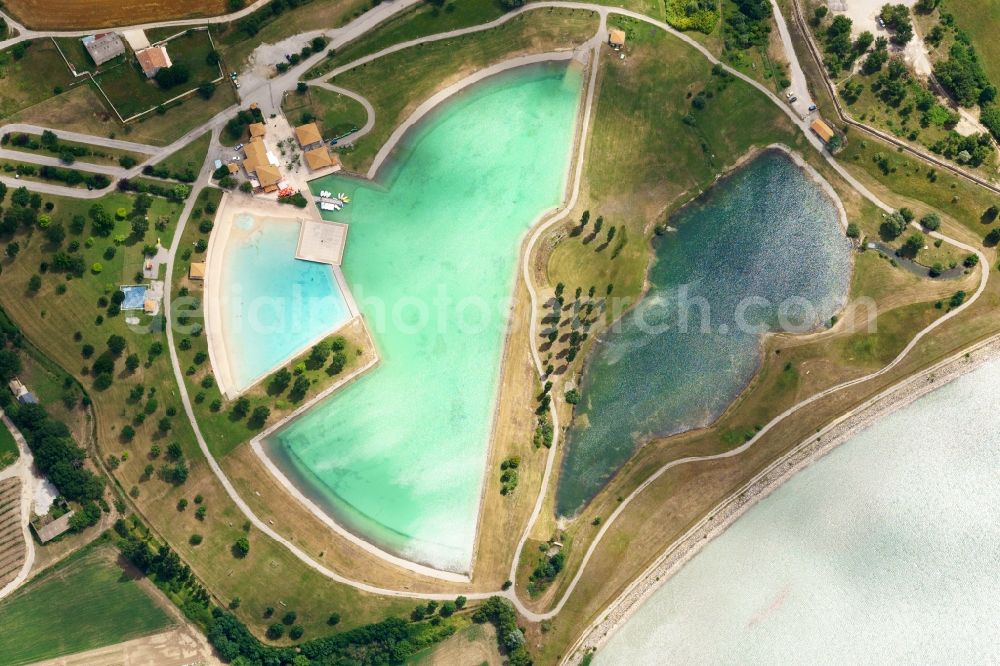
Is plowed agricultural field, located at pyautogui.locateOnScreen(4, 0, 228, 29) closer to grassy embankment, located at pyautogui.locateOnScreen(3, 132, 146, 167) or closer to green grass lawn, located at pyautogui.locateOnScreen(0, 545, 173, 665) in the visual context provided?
grassy embankment, located at pyautogui.locateOnScreen(3, 132, 146, 167)

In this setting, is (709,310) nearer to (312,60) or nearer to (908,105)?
(908,105)

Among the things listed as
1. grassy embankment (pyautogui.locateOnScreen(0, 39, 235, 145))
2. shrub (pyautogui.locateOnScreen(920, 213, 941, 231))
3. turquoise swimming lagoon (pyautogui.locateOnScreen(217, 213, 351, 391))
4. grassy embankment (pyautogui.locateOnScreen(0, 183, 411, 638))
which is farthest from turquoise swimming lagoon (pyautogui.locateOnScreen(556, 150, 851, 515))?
grassy embankment (pyautogui.locateOnScreen(0, 39, 235, 145))

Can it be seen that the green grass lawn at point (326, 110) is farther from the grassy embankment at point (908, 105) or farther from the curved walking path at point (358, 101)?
the grassy embankment at point (908, 105)

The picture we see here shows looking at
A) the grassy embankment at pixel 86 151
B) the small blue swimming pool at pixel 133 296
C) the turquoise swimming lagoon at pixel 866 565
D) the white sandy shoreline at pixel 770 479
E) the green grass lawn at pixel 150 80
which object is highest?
the green grass lawn at pixel 150 80

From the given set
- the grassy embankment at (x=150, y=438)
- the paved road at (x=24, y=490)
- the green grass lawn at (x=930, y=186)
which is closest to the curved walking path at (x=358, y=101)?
the grassy embankment at (x=150, y=438)

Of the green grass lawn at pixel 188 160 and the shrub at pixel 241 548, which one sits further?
the green grass lawn at pixel 188 160

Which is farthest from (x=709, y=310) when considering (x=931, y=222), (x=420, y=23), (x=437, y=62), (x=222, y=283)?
(x=222, y=283)

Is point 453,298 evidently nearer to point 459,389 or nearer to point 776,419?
point 459,389
